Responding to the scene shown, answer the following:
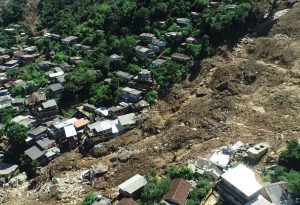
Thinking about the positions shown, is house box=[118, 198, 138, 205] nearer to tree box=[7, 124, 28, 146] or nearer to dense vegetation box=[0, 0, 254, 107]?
dense vegetation box=[0, 0, 254, 107]

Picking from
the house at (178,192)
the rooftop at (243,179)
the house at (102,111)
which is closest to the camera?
the rooftop at (243,179)

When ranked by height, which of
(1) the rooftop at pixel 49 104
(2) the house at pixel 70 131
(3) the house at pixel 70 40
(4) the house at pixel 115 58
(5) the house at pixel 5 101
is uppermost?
(4) the house at pixel 115 58

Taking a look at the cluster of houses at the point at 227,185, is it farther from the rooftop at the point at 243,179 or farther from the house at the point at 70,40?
the house at the point at 70,40

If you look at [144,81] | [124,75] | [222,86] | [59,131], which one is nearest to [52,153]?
[59,131]

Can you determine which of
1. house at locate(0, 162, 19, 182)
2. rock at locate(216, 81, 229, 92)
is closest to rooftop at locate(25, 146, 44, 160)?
house at locate(0, 162, 19, 182)

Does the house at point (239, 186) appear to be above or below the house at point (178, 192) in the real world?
above

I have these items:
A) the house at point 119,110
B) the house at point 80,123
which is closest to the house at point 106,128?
the house at point 119,110

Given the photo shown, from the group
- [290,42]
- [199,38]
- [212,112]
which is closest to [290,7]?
[290,42]
